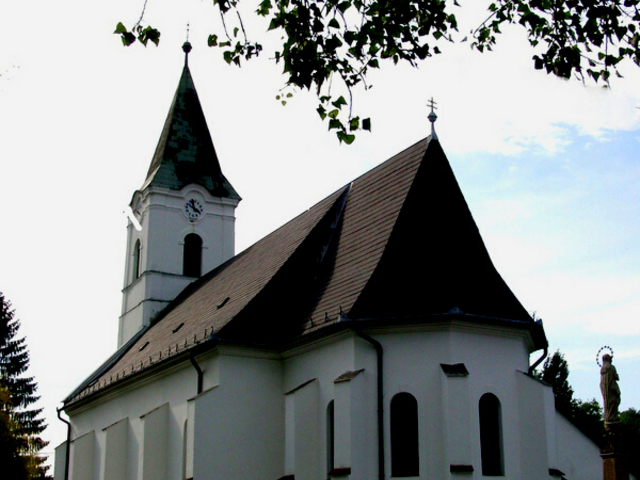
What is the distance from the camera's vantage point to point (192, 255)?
3136cm

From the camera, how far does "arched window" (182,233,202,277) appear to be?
31.0 m

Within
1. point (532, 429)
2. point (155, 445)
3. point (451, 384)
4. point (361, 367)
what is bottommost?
point (155, 445)

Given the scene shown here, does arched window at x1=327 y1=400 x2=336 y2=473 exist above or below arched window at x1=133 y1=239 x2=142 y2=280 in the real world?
below

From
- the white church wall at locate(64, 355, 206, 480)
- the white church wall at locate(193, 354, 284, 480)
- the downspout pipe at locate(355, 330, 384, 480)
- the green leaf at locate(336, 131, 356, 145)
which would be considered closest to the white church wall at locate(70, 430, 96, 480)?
the white church wall at locate(64, 355, 206, 480)

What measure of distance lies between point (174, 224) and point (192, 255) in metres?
1.34

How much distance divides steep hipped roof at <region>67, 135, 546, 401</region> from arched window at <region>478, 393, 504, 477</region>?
166 centimetres

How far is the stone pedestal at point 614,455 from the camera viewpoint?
16.4m

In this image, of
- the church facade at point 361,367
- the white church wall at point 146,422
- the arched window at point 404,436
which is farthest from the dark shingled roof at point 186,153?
the arched window at point 404,436

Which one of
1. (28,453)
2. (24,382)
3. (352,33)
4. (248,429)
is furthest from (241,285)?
(24,382)

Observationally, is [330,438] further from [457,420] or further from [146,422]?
[146,422]

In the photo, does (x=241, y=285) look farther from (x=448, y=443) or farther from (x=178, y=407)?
(x=448, y=443)

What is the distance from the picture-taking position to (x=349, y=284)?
18.2 metres

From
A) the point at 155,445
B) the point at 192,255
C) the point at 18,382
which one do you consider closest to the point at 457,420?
the point at 155,445

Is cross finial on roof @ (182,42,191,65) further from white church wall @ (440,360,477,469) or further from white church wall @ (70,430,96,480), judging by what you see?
white church wall @ (440,360,477,469)
